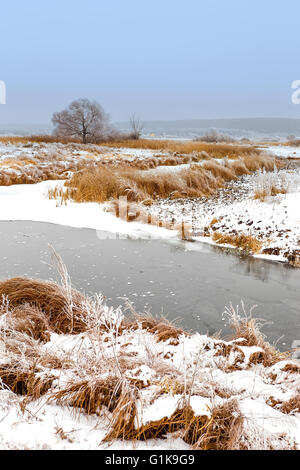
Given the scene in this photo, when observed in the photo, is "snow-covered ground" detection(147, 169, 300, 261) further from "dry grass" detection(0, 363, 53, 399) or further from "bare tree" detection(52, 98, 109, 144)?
"bare tree" detection(52, 98, 109, 144)

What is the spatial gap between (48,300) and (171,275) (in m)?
2.00

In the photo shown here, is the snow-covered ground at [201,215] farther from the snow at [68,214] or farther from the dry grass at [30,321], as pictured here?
the dry grass at [30,321]

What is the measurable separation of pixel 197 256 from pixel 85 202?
4939 millimetres

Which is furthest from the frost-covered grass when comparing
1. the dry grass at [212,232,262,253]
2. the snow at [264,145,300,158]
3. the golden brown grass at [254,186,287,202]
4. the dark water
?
the snow at [264,145,300,158]

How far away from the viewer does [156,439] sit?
206cm

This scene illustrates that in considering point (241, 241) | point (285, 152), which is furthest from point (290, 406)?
point (285, 152)

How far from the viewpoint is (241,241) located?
6816 mm

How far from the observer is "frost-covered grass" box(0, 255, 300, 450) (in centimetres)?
199

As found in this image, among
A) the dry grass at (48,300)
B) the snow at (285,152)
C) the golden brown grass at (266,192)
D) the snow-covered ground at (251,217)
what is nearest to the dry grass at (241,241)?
the snow-covered ground at (251,217)

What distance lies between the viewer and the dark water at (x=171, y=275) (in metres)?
4.10

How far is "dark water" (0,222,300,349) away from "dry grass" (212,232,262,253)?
17.4 inches

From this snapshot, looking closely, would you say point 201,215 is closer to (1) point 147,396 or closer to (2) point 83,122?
(1) point 147,396
